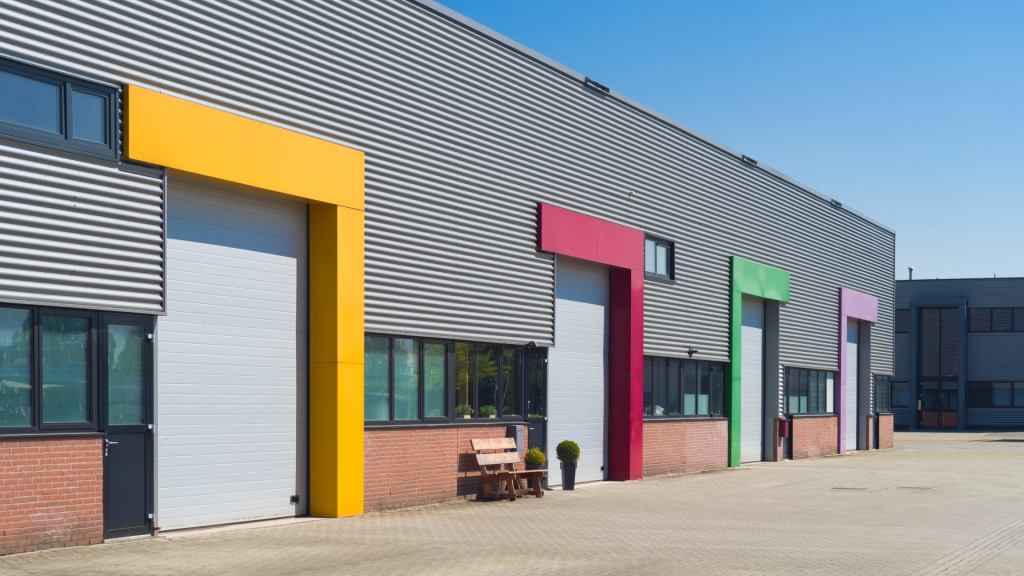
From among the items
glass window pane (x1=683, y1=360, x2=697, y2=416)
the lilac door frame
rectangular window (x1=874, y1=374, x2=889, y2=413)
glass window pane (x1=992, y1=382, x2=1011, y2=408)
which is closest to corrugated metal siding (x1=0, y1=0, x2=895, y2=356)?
glass window pane (x1=683, y1=360, x2=697, y2=416)

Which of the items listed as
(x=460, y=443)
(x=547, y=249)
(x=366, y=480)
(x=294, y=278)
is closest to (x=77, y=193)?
(x=294, y=278)

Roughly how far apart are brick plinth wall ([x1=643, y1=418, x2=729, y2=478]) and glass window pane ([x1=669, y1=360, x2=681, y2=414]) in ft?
1.20

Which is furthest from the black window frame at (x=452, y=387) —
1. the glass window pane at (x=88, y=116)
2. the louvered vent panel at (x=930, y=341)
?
the louvered vent panel at (x=930, y=341)

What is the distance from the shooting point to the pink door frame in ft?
73.2

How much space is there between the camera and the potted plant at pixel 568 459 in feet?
64.9

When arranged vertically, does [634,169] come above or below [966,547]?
above

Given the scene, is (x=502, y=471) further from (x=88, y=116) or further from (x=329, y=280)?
(x=88, y=116)

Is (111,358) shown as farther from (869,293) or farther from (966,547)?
(869,293)

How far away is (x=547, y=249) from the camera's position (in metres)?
20.1

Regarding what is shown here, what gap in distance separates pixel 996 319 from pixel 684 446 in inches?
1565

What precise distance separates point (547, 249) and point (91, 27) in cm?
992

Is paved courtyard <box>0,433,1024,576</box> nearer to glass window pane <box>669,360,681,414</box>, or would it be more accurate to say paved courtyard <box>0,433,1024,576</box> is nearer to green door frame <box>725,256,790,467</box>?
glass window pane <box>669,360,681,414</box>

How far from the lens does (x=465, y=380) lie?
18.2 meters

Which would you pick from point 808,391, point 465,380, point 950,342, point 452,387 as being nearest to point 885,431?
point 808,391
